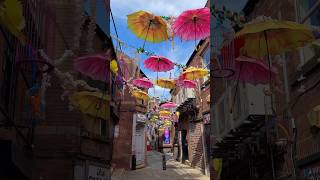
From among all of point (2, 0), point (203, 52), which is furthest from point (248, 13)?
point (203, 52)

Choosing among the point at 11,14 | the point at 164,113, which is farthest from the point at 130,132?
the point at 11,14

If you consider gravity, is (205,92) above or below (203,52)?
below

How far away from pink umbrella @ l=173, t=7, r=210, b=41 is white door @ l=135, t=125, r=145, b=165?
1810 cm

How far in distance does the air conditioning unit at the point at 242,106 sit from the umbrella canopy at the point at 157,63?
15.8ft

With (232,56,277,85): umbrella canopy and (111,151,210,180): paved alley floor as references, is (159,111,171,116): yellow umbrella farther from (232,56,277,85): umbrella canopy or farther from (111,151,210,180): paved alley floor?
(232,56,277,85): umbrella canopy

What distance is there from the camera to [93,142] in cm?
1844

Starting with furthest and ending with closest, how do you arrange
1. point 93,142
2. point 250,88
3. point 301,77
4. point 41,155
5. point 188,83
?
point 188,83
point 93,142
point 41,155
point 250,88
point 301,77

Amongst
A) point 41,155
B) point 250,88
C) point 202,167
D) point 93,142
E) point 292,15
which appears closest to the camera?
point 292,15

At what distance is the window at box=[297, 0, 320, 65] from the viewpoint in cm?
977

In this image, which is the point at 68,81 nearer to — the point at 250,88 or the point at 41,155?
the point at 41,155

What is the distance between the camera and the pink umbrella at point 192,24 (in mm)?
14953

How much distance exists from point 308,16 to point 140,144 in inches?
960

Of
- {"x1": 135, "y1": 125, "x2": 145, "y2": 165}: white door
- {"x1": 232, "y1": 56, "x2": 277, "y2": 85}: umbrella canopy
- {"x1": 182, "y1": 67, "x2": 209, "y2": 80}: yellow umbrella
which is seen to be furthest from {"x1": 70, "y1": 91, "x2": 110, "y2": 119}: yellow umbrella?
{"x1": 135, "y1": 125, "x2": 145, "y2": 165}: white door

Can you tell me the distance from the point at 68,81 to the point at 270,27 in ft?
29.4
